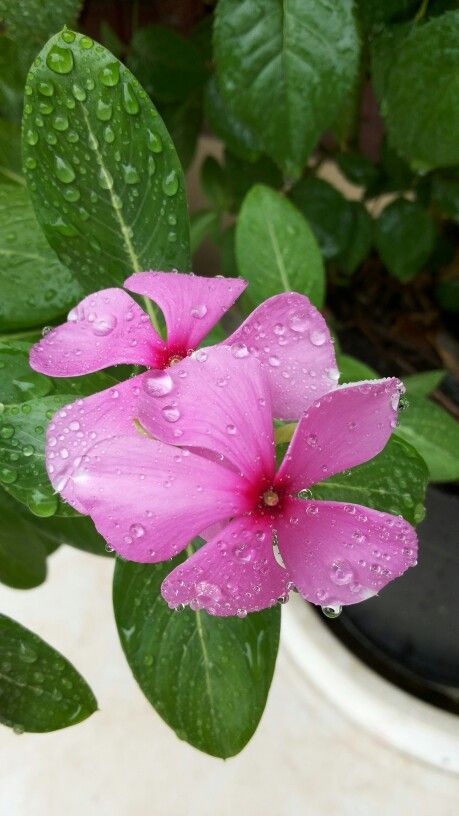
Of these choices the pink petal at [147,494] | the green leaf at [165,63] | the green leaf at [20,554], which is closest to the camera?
the pink petal at [147,494]

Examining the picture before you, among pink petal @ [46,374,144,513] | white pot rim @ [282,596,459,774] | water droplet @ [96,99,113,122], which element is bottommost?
white pot rim @ [282,596,459,774]

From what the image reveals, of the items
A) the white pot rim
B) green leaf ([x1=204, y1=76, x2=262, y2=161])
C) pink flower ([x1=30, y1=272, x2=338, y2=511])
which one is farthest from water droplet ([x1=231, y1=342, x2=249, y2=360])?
the white pot rim

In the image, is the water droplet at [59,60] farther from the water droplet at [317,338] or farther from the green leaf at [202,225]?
the green leaf at [202,225]

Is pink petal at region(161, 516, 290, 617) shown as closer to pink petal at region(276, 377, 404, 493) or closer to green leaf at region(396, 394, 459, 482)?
pink petal at region(276, 377, 404, 493)

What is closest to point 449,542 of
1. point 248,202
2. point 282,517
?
point 248,202

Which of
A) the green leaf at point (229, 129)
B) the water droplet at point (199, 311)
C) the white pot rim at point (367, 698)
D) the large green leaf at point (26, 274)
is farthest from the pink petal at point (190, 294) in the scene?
the white pot rim at point (367, 698)

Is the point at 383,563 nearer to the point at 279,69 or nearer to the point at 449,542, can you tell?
the point at 279,69
